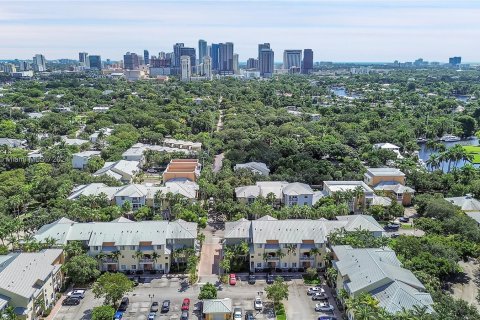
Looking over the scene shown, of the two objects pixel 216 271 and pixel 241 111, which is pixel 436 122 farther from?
pixel 216 271

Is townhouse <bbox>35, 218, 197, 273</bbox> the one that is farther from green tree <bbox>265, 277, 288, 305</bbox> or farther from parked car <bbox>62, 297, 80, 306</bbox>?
green tree <bbox>265, 277, 288, 305</bbox>

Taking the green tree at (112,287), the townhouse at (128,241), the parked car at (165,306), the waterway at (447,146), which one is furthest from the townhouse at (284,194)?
the waterway at (447,146)

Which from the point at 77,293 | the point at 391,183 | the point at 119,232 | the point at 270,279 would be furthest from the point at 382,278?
the point at 391,183

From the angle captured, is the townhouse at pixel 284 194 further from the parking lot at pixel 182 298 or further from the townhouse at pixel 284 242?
the parking lot at pixel 182 298

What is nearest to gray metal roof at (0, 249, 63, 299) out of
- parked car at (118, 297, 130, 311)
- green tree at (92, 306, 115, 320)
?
green tree at (92, 306, 115, 320)

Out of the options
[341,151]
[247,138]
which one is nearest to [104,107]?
[247,138]
